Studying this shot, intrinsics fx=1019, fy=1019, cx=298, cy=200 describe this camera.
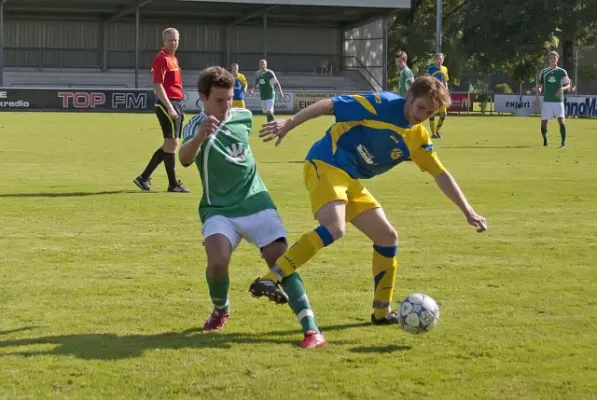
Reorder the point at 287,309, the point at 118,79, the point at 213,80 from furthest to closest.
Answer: the point at 118,79, the point at 287,309, the point at 213,80

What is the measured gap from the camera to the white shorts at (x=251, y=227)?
579cm

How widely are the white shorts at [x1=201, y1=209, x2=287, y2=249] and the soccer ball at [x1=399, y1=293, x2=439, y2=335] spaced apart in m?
0.83

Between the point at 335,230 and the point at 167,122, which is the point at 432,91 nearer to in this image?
the point at 335,230

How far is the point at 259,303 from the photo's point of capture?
22.2 ft

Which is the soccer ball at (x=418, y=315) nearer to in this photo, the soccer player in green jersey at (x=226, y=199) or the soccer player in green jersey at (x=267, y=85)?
the soccer player in green jersey at (x=226, y=199)

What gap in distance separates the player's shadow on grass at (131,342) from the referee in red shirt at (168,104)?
691 cm

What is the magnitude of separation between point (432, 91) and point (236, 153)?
46.8 inches

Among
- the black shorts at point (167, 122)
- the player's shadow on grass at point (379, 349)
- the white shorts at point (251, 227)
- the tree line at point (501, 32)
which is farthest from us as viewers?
the tree line at point (501, 32)

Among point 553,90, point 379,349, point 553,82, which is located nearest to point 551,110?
point 553,90

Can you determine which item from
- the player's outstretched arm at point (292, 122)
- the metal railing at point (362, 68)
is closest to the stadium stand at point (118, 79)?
the metal railing at point (362, 68)

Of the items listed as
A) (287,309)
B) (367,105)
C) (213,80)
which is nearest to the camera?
(213,80)

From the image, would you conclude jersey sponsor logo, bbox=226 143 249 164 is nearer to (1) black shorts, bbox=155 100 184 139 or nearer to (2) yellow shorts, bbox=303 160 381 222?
(2) yellow shorts, bbox=303 160 381 222

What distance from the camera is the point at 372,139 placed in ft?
19.7

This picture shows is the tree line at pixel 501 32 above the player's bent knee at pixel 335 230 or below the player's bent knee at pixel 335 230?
above
